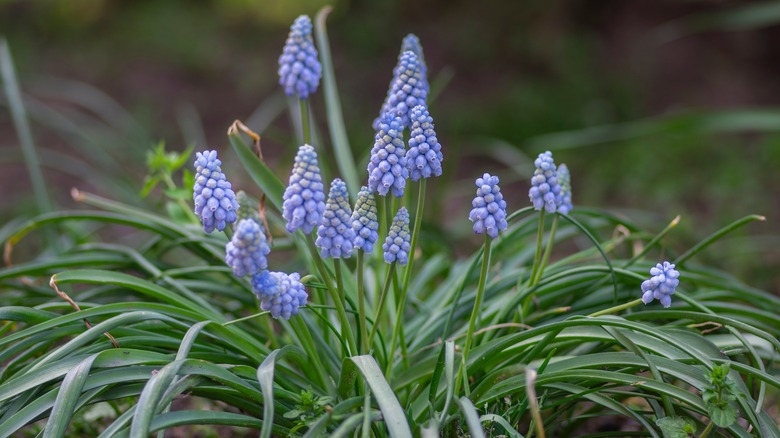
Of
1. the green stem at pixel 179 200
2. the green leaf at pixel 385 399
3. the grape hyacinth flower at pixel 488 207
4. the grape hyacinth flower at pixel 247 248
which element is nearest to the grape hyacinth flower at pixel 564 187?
the grape hyacinth flower at pixel 488 207

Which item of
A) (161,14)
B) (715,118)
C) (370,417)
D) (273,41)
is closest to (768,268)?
(715,118)

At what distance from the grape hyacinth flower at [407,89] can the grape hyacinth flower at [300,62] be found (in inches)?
10.6

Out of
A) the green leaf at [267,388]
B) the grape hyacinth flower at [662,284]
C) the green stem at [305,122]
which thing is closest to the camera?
the green leaf at [267,388]

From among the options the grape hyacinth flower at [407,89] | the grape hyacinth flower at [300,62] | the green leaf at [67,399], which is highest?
the grape hyacinth flower at [300,62]

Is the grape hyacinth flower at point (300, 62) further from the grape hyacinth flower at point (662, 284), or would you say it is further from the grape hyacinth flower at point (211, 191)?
the grape hyacinth flower at point (662, 284)

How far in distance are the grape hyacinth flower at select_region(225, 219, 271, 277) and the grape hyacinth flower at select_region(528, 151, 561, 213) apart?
0.81 meters

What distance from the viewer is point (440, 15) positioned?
6.75m

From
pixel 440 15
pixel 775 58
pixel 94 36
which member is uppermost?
pixel 94 36

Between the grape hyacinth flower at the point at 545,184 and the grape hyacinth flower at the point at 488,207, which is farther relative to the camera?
the grape hyacinth flower at the point at 545,184

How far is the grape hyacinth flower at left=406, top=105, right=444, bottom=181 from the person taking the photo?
2086 mm

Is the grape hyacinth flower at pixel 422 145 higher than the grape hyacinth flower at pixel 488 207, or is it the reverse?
the grape hyacinth flower at pixel 422 145

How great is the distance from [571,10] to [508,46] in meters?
0.59

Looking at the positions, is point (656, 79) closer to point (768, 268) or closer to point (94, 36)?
point (768, 268)

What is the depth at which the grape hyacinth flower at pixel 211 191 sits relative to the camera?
6.60 feet
